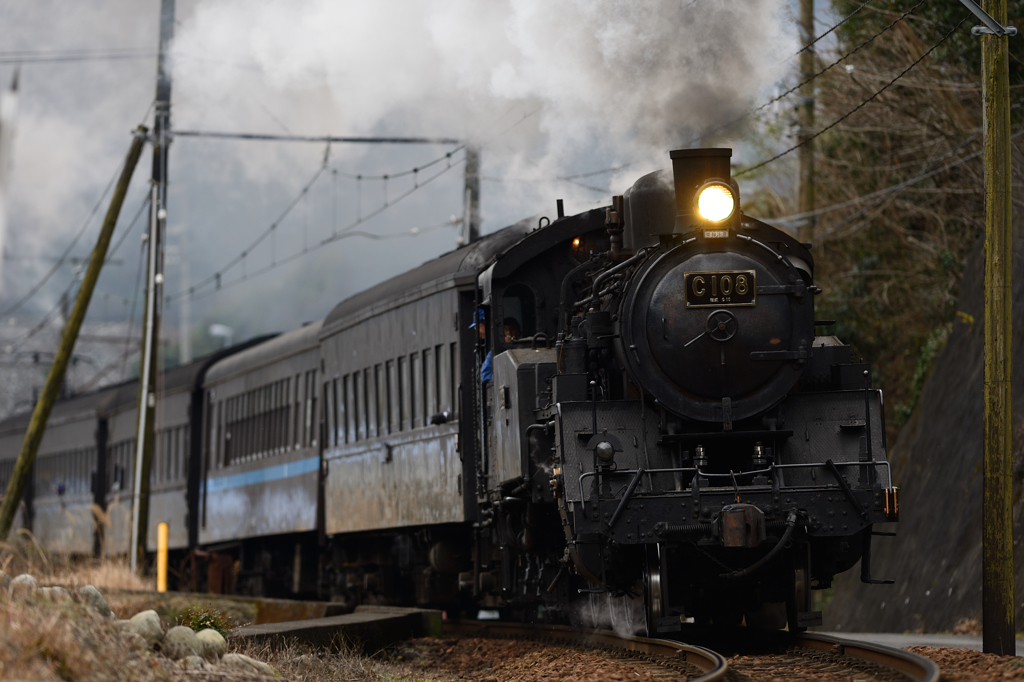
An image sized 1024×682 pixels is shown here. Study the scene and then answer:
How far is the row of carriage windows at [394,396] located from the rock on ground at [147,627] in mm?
4456

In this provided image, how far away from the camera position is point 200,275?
150500 millimetres

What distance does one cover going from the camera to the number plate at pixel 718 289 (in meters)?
8.47

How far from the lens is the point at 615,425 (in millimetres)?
8555

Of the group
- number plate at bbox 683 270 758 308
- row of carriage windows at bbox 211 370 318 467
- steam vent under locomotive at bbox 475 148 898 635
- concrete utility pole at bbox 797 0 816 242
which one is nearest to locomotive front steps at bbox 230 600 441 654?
steam vent under locomotive at bbox 475 148 898 635

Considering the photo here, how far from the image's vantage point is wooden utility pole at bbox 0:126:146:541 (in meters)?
18.3

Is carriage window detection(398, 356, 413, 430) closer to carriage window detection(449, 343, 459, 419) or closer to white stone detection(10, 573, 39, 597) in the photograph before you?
carriage window detection(449, 343, 459, 419)

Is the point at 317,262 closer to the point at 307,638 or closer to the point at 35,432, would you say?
the point at 35,432

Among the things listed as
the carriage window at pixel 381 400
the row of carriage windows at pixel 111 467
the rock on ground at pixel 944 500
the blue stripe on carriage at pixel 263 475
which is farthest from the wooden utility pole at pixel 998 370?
the row of carriage windows at pixel 111 467

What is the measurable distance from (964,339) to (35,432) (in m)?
13.2

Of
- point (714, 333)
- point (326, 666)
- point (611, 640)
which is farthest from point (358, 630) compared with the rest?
point (714, 333)

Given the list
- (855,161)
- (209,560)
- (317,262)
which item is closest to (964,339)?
(855,161)

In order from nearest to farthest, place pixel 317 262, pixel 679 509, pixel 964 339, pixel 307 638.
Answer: pixel 679 509, pixel 307 638, pixel 964 339, pixel 317 262

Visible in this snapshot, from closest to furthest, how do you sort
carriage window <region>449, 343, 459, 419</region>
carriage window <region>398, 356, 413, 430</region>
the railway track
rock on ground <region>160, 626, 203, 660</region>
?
1. the railway track
2. rock on ground <region>160, 626, 203, 660</region>
3. carriage window <region>449, 343, 459, 419</region>
4. carriage window <region>398, 356, 413, 430</region>

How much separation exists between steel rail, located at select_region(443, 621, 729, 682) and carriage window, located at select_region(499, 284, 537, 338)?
246cm
